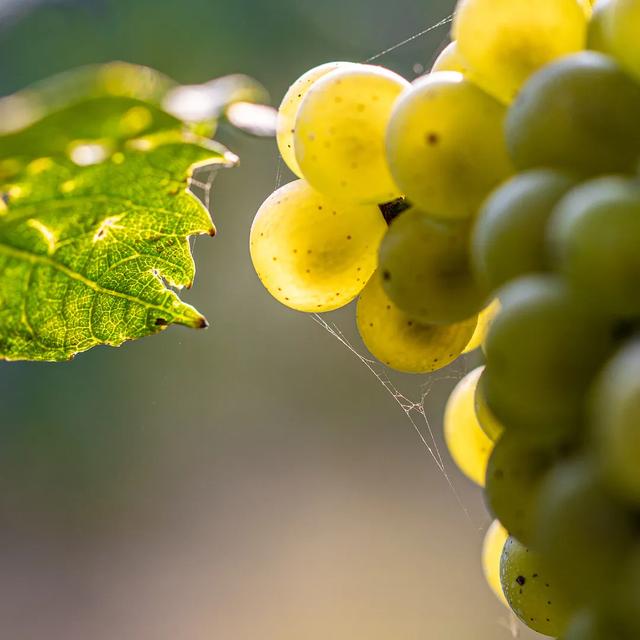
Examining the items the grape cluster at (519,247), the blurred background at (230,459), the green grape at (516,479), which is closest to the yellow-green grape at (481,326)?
the grape cluster at (519,247)

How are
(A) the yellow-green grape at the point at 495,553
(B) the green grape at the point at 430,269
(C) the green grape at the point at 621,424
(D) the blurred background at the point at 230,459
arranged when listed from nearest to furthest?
Answer: (C) the green grape at the point at 621,424
(B) the green grape at the point at 430,269
(A) the yellow-green grape at the point at 495,553
(D) the blurred background at the point at 230,459

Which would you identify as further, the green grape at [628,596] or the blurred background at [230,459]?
the blurred background at [230,459]

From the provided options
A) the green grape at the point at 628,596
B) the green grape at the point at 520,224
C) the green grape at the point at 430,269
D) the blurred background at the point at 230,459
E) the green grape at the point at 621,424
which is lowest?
the blurred background at the point at 230,459

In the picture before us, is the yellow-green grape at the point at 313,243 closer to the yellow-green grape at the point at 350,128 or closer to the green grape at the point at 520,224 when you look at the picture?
the yellow-green grape at the point at 350,128

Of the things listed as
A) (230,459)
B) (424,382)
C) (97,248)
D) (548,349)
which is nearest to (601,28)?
(548,349)

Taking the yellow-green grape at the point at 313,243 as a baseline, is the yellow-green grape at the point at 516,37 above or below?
above

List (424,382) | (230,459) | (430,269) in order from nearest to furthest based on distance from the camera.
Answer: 1. (430,269)
2. (424,382)
3. (230,459)

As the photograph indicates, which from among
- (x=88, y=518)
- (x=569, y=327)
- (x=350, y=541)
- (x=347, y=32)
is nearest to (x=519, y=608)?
(x=569, y=327)

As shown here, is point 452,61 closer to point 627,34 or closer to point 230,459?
point 627,34
